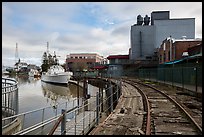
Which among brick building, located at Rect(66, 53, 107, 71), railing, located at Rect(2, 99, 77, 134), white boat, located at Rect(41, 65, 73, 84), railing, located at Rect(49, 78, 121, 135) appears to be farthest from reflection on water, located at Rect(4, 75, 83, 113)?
brick building, located at Rect(66, 53, 107, 71)

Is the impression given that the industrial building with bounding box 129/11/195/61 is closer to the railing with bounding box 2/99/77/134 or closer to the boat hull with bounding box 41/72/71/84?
the boat hull with bounding box 41/72/71/84

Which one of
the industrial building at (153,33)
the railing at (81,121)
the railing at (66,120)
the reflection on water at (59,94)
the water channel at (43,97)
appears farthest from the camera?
the industrial building at (153,33)

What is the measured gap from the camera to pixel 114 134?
700 cm

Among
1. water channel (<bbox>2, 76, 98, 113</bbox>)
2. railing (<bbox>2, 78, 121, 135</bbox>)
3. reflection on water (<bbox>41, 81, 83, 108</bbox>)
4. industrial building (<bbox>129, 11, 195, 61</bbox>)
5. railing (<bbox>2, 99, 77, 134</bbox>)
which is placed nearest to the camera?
railing (<bbox>2, 99, 77, 134</bbox>)

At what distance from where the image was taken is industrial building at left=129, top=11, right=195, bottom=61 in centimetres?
6062

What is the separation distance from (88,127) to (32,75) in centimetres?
9764

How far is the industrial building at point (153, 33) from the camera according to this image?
6062cm

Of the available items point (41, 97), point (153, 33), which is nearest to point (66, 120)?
point (41, 97)

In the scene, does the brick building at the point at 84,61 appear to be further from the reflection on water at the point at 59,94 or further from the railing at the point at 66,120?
the railing at the point at 66,120

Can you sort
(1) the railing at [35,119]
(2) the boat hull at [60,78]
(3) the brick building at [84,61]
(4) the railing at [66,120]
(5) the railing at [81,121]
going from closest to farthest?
(1) the railing at [35,119]
(4) the railing at [66,120]
(5) the railing at [81,121]
(2) the boat hull at [60,78]
(3) the brick building at [84,61]

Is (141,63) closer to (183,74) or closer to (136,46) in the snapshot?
(136,46)

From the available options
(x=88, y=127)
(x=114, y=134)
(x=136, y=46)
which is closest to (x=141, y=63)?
(x=136, y=46)

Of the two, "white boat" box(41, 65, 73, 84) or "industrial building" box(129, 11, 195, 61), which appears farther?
"industrial building" box(129, 11, 195, 61)

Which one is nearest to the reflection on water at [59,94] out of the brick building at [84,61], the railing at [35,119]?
the railing at [35,119]
